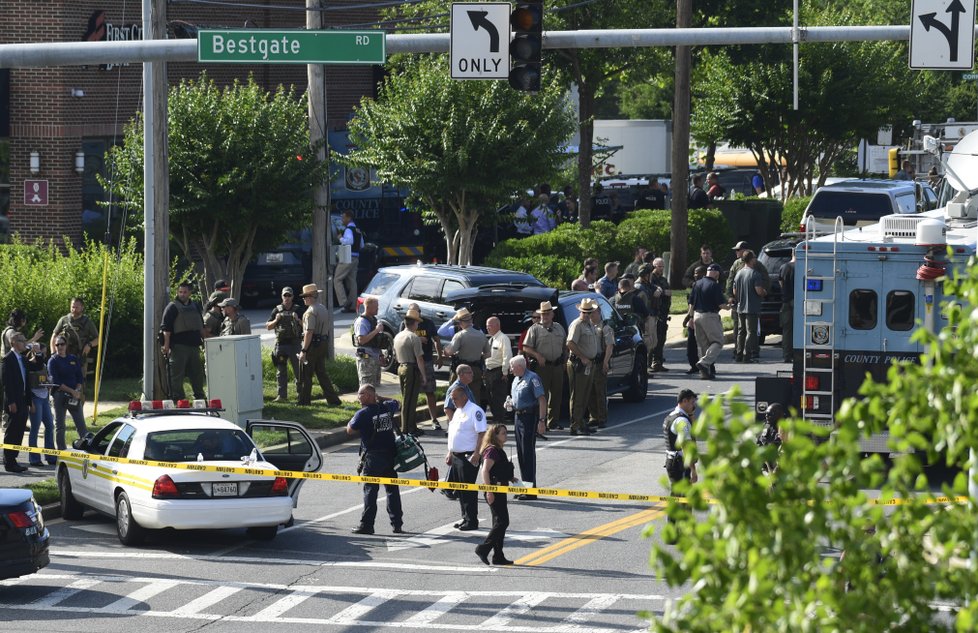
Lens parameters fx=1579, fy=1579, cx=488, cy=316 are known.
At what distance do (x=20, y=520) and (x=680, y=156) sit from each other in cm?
2122

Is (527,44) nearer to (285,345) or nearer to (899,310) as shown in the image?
(899,310)

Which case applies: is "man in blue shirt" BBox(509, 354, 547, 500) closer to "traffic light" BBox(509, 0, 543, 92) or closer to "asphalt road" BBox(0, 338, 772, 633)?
"asphalt road" BBox(0, 338, 772, 633)

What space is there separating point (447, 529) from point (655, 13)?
24.0 metres

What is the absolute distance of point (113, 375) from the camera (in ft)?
80.1

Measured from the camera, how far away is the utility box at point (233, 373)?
66.4 feet

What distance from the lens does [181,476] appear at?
14.7 metres

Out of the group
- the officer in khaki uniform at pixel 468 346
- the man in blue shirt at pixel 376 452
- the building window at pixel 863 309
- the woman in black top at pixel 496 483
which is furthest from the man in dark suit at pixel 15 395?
the building window at pixel 863 309

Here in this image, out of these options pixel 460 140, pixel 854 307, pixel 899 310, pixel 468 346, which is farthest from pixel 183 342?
pixel 899 310

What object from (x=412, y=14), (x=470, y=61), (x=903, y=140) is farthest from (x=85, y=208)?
(x=903, y=140)

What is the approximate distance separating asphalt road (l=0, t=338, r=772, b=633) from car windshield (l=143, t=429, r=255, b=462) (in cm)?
90

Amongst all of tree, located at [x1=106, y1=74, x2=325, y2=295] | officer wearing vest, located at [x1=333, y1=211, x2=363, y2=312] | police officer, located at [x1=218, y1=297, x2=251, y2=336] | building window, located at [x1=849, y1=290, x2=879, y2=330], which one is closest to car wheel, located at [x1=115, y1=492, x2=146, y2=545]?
police officer, located at [x1=218, y1=297, x2=251, y2=336]

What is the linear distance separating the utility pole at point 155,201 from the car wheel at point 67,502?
412cm

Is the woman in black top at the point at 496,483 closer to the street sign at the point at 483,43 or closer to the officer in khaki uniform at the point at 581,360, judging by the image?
the street sign at the point at 483,43

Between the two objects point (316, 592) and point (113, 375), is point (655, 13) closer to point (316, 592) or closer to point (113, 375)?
point (113, 375)
